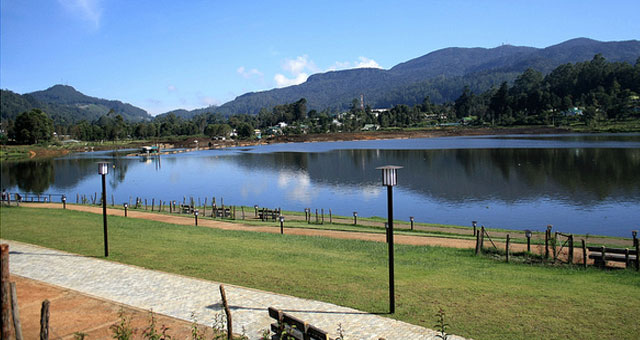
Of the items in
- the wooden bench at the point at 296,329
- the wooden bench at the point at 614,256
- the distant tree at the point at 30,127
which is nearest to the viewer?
the wooden bench at the point at 296,329

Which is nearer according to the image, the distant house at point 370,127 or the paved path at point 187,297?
the paved path at point 187,297

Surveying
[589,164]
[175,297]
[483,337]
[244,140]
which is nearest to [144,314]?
[175,297]

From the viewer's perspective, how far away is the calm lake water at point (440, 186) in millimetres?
33969

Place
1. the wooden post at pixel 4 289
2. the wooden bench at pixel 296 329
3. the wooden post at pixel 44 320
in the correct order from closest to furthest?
1. the wooden post at pixel 4 289
2. the wooden post at pixel 44 320
3. the wooden bench at pixel 296 329

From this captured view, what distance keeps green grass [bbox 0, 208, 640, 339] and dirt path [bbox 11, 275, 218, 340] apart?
2.96m

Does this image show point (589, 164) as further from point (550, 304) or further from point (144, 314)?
point (144, 314)

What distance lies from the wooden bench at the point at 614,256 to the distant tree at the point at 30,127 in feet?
460

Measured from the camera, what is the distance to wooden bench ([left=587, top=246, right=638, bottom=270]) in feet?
50.3

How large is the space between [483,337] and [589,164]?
5887cm

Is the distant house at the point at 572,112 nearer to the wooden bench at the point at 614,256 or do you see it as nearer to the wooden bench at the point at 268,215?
the wooden bench at the point at 268,215

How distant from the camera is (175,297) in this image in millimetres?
11383

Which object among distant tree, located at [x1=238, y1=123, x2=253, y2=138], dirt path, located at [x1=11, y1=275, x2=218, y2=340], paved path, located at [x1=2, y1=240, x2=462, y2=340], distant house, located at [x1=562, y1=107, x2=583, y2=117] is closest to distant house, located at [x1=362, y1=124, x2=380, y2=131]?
distant tree, located at [x1=238, y1=123, x2=253, y2=138]

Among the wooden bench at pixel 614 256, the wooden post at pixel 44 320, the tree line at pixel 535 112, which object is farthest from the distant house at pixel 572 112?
the wooden post at pixel 44 320

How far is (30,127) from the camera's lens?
4921 inches
